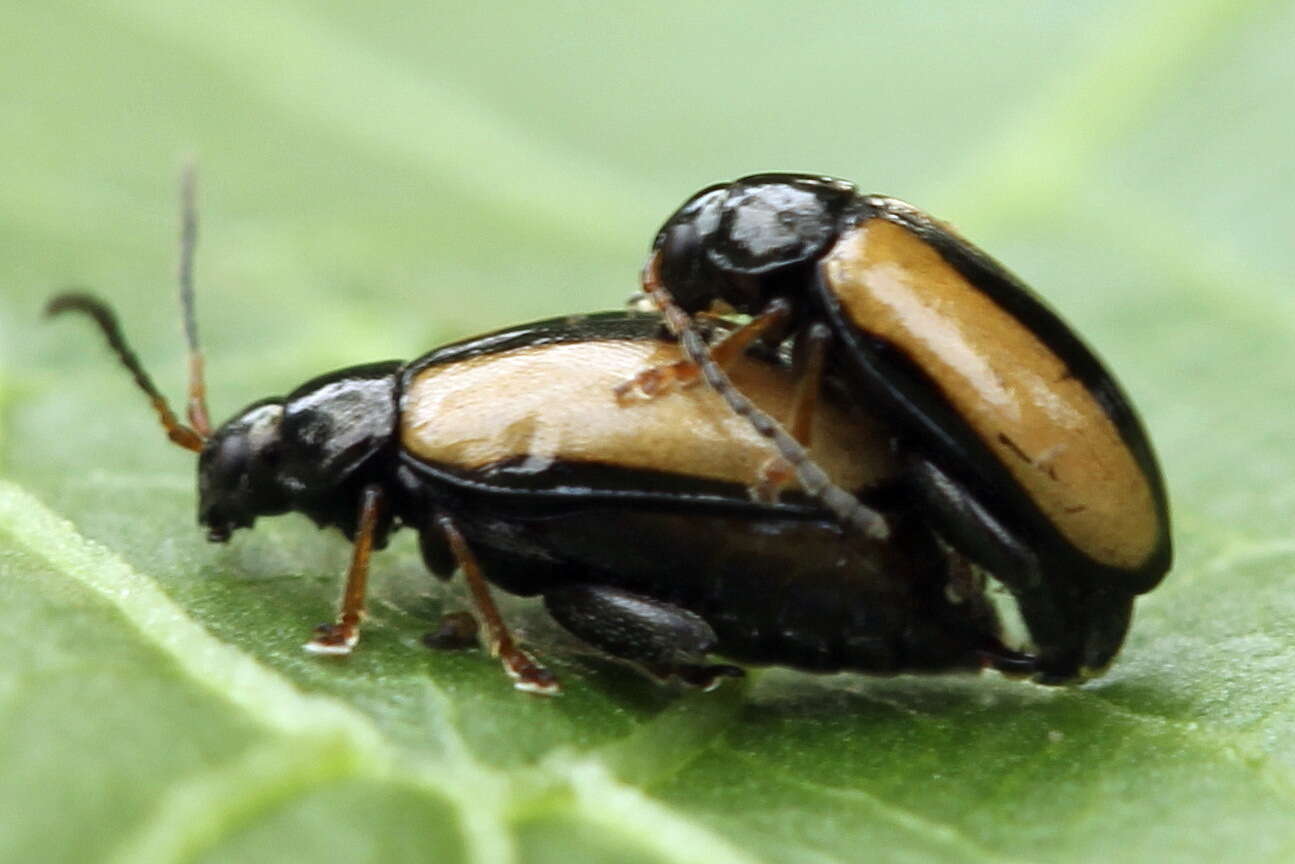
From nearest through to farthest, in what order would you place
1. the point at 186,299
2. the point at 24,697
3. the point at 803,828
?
1. the point at 24,697
2. the point at 803,828
3. the point at 186,299

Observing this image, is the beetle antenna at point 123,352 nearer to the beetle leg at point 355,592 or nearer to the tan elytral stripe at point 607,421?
the beetle leg at point 355,592

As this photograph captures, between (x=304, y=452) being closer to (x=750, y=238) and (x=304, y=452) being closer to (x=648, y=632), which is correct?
(x=648, y=632)

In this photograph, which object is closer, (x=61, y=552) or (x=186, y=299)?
(x=61, y=552)

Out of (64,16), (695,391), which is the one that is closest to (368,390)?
(695,391)

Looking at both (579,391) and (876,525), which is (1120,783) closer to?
(876,525)

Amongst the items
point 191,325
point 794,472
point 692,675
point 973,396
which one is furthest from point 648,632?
point 191,325

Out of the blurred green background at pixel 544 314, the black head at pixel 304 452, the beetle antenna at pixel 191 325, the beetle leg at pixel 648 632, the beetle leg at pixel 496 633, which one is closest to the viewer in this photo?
the blurred green background at pixel 544 314

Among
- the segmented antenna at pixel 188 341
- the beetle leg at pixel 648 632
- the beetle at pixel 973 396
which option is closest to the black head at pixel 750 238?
the beetle at pixel 973 396
